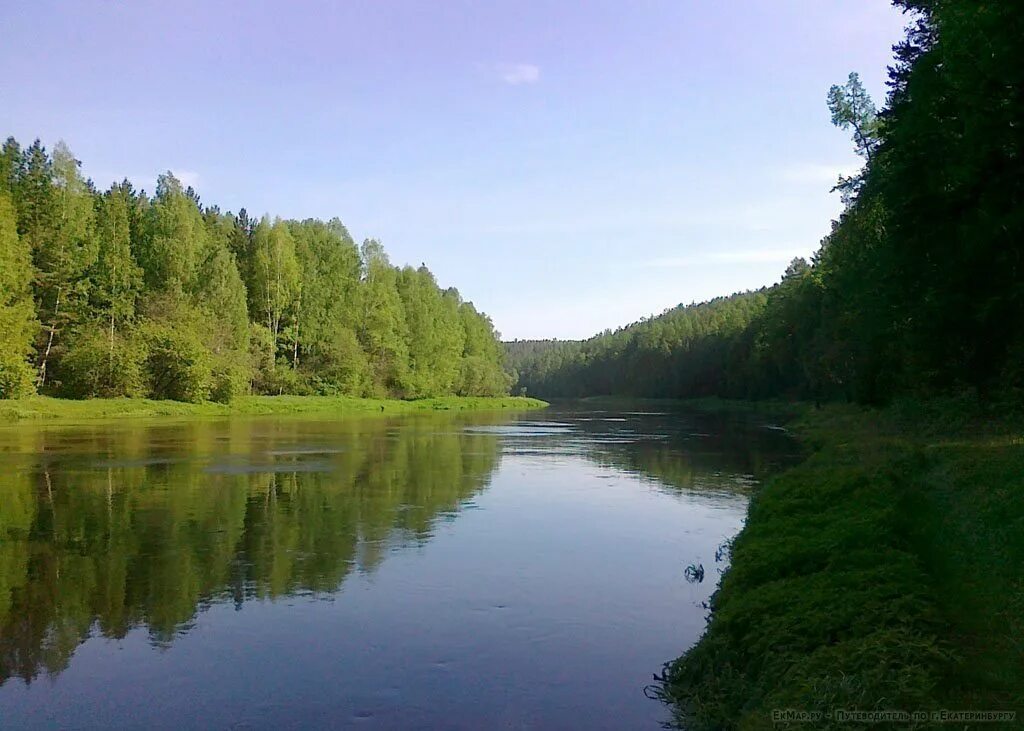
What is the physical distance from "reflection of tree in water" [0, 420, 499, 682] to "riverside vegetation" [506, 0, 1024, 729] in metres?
7.12

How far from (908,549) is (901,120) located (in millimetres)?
22862

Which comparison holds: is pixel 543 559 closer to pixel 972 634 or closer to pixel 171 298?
pixel 972 634

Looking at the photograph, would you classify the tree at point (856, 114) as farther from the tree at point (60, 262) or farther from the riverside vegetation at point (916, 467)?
the tree at point (60, 262)

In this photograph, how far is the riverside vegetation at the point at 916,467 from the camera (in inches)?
303

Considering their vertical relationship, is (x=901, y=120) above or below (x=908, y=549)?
above

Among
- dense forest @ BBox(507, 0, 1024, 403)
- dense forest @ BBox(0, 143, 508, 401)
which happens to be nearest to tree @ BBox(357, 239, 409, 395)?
dense forest @ BBox(0, 143, 508, 401)

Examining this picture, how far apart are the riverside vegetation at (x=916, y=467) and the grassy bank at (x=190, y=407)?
4587 centimetres

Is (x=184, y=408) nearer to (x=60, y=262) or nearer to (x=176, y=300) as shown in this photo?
(x=176, y=300)

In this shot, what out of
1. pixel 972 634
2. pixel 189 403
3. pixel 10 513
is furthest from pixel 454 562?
pixel 189 403

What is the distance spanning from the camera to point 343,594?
12.5 metres

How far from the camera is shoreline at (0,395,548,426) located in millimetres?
51844

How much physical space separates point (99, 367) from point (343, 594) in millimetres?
55443

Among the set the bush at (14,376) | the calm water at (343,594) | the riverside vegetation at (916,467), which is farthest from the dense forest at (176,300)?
the riverside vegetation at (916,467)

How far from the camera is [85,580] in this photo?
12.9m
